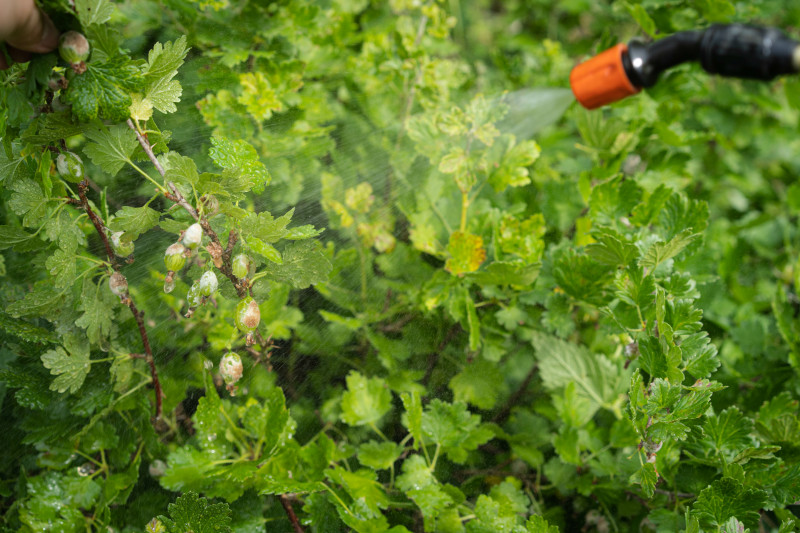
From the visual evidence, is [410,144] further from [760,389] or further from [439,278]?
[760,389]

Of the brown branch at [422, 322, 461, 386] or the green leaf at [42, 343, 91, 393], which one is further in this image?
the brown branch at [422, 322, 461, 386]

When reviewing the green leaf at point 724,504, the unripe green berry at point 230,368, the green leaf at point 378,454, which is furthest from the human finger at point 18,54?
the green leaf at point 724,504

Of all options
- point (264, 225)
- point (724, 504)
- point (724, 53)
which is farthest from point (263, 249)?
point (724, 53)

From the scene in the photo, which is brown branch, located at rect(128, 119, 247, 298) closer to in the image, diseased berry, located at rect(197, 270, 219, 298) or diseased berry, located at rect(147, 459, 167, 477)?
diseased berry, located at rect(197, 270, 219, 298)

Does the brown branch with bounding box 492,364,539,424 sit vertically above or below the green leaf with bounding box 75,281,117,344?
below

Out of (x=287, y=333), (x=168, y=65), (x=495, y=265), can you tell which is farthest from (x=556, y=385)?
(x=168, y=65)

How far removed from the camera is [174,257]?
0.57 m

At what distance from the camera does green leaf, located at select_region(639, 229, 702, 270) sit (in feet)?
2.19

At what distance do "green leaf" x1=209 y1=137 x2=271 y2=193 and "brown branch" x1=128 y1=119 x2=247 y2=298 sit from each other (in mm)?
57

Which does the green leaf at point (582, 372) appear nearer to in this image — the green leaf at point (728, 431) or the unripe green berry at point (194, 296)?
the green leaf at point (728, 431)

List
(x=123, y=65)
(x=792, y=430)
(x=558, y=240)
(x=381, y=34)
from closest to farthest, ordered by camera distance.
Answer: (x=123, y=65) < (x=792, y=430) < (x=558, y=240) < (x=381, y=34)

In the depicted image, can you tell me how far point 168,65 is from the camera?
58 centimetres

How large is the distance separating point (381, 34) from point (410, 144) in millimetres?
290

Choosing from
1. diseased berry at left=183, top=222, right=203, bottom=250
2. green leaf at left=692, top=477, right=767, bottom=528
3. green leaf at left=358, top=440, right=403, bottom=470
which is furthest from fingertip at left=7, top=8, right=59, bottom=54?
green leaf at left=692, top=477, right=767, bottom=528
